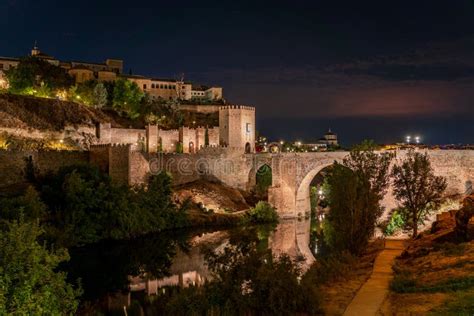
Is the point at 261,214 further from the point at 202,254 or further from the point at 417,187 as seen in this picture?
the point at 417,187

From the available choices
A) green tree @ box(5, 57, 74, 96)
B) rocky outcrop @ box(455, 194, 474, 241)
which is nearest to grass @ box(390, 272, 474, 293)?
rocky outcrop @ box(455, 194, 474, 241)

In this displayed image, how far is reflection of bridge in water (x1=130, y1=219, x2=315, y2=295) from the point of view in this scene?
2078cm

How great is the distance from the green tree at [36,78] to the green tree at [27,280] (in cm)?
4641

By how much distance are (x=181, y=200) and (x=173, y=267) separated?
52.9 feet

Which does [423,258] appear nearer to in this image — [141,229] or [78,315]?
[78,315]

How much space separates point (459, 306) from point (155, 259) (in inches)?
718

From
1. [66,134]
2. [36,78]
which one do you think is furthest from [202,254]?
[36,78]

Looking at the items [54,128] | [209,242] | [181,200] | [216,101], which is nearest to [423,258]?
[209,242]

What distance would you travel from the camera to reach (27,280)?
1048cm

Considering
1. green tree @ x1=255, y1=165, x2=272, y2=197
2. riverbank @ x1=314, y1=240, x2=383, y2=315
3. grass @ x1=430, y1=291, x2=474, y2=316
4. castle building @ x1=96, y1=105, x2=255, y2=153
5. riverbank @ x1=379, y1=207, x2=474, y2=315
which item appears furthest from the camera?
castle building @ x1=96, y1=105, x2=255, y2=153

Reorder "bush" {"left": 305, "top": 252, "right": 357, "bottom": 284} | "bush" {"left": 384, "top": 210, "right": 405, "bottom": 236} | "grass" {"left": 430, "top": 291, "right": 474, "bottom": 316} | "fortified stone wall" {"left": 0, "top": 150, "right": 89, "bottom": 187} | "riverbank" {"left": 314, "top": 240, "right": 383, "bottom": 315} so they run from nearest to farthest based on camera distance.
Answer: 1. "grass" {"left": 430, "top": 291, "right": 474, "bottom": 316}
2. "riverbank" {"left": 314, "top": 240, "right": 383, "bottom": 315}
3. "bush" {"left": 305, "top": 252, "right": 357, "bottom": 284}
4. "bush" {"left": 384, "top": 210, "right": 405, "bottom": 236}
5. "fortified stone wall" {"left": 0, "top": 150, "right": 89, "bottom": 187}

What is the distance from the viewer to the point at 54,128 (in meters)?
45.5

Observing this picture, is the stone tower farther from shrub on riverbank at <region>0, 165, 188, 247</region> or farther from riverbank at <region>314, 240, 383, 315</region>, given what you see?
riverbank at <region>314, 240, 383, 315</region>

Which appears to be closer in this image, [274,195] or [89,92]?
[274,195]
